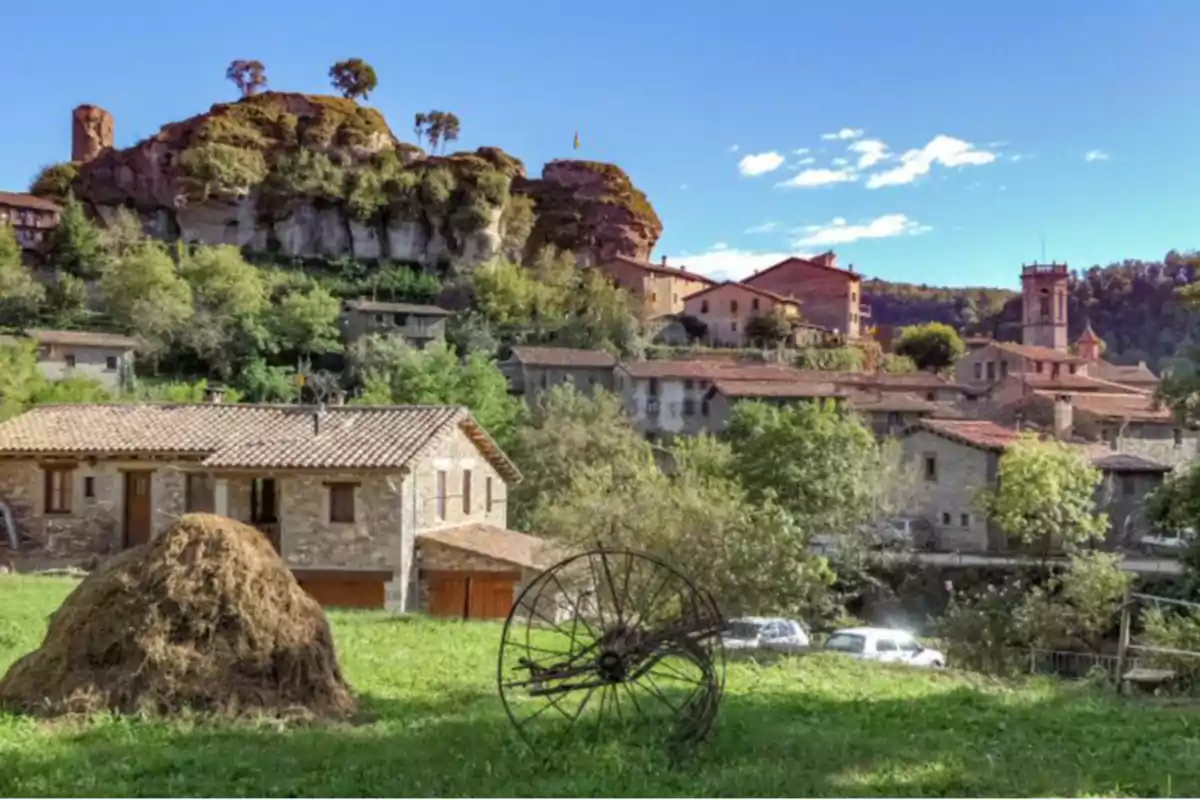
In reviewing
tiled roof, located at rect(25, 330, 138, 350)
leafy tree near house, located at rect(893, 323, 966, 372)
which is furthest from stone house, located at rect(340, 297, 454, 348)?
leafy tree near house, located at rect(893, 323, 966, 372)

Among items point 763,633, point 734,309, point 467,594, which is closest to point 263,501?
point 467,594

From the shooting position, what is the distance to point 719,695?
30.9 feet

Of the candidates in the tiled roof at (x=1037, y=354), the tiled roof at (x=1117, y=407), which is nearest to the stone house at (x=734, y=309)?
the tiled roof at (x=1037, y=354)

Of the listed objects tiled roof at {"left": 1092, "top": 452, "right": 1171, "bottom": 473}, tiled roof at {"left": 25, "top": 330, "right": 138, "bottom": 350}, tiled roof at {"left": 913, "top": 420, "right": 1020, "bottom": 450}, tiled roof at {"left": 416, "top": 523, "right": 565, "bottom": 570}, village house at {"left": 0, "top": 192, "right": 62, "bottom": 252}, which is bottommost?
tiled roof at {"left": 416, "top": 523, "right": 565, "bottom": 570}

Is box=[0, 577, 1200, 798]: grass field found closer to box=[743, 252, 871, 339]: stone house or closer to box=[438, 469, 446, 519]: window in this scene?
box=[438, 469, 446, 519]: window

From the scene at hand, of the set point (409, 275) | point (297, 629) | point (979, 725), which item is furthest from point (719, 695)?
point (409, 275)

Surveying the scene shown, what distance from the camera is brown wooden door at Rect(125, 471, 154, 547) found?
1011 inches

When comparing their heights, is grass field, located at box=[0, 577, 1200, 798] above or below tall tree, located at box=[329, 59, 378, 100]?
below

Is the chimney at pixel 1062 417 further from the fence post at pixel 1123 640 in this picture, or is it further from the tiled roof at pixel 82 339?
the tiled roof at pixel 82 339

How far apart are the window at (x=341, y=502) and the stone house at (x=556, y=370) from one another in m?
35.1

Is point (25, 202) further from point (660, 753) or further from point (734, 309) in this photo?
point (660, 753)

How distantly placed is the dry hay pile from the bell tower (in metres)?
90.3

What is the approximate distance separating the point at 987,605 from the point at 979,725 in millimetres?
22515

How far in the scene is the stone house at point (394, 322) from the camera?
66375 millimetres
